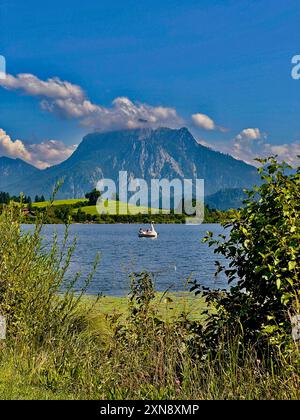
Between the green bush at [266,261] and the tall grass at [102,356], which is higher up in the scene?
the green bush at [266,261]

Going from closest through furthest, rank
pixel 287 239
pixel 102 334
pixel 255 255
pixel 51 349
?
1. pixel 287 239
2. pixel 255 255
3. pixel 51 349
4. pixel 102 334

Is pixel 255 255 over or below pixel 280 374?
over

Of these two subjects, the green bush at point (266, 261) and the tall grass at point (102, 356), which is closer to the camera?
Result: the tall grass at point (102, 356)

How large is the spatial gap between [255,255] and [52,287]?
11.8 ft

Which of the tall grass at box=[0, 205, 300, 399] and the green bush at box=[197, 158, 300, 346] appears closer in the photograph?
the tall grass at box=[0, 205, 300, 399]

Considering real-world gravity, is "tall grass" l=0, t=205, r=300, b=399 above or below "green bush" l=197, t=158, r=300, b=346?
below

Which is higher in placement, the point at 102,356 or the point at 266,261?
the point at 266,261

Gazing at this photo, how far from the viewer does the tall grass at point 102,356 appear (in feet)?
19.7

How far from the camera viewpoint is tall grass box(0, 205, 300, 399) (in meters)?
6.00

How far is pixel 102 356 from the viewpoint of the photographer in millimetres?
7691

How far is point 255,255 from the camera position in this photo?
670 centimetres
